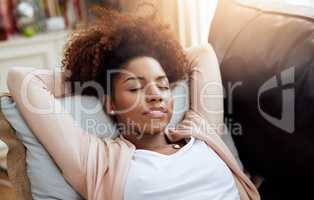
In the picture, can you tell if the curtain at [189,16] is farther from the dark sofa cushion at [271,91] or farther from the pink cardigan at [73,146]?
the pink cardigan at [73,146]

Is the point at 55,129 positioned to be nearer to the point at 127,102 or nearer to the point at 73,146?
the point at 73,146

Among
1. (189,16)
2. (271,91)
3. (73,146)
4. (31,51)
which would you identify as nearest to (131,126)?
(73,146)

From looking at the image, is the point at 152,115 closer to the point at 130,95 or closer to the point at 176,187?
the point at 130,95

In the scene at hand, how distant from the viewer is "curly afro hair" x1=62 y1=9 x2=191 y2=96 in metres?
1.08

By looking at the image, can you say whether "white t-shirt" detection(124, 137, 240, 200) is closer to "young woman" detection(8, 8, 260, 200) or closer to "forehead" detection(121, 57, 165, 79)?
"young woman" detection(8, 8, 260, 200)

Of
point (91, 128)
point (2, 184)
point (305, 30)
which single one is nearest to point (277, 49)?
point (305, 30)

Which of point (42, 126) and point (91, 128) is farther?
point (91, 128)

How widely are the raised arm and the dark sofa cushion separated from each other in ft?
0.19

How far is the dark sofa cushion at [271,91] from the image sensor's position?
1.05m

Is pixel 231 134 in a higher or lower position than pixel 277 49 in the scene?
lower

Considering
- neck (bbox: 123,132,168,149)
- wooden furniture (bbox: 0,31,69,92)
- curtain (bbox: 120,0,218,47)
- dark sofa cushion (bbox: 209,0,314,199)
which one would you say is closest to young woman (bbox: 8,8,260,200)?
neck (bbox: 123,132,168,149)

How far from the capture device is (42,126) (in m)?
0.99

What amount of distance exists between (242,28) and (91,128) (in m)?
0.51

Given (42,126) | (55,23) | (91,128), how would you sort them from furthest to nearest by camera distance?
(55,23)
(91,128)
(42,126)
